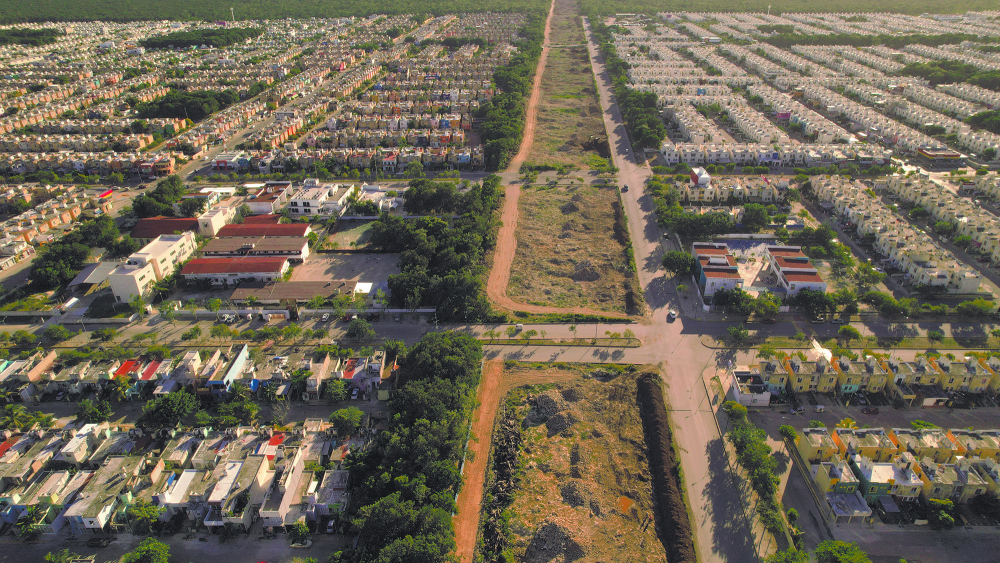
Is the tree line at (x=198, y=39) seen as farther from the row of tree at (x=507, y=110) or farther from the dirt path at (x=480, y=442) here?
→ the dirt path at (x=480, y=442)

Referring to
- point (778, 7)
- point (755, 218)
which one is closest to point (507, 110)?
point (755, 218)

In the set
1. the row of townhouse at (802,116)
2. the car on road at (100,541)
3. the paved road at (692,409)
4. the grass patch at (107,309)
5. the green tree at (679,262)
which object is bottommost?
the grass patch at (107,309)

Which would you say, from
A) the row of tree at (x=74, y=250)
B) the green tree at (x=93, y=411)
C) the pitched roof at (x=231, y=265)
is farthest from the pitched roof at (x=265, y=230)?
the green tree at (x=93, y=411)

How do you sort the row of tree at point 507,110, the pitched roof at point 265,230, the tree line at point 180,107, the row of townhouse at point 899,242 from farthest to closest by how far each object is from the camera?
1. the tree line at point 180,107
2. the row of tree at point 507,110
3. the pitched roof at point 265,230
4. the row of townhouse at point 899,242

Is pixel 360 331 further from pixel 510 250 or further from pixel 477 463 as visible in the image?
pixel 510 250

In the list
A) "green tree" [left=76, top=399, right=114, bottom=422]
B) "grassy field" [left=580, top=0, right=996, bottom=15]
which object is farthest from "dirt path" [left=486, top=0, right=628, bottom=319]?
"grassy field" [left=580, top=0, right=996, bottom=15]

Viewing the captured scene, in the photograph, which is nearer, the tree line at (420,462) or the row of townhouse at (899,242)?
the tree line at (420,462)

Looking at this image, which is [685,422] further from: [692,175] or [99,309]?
[99,309]
